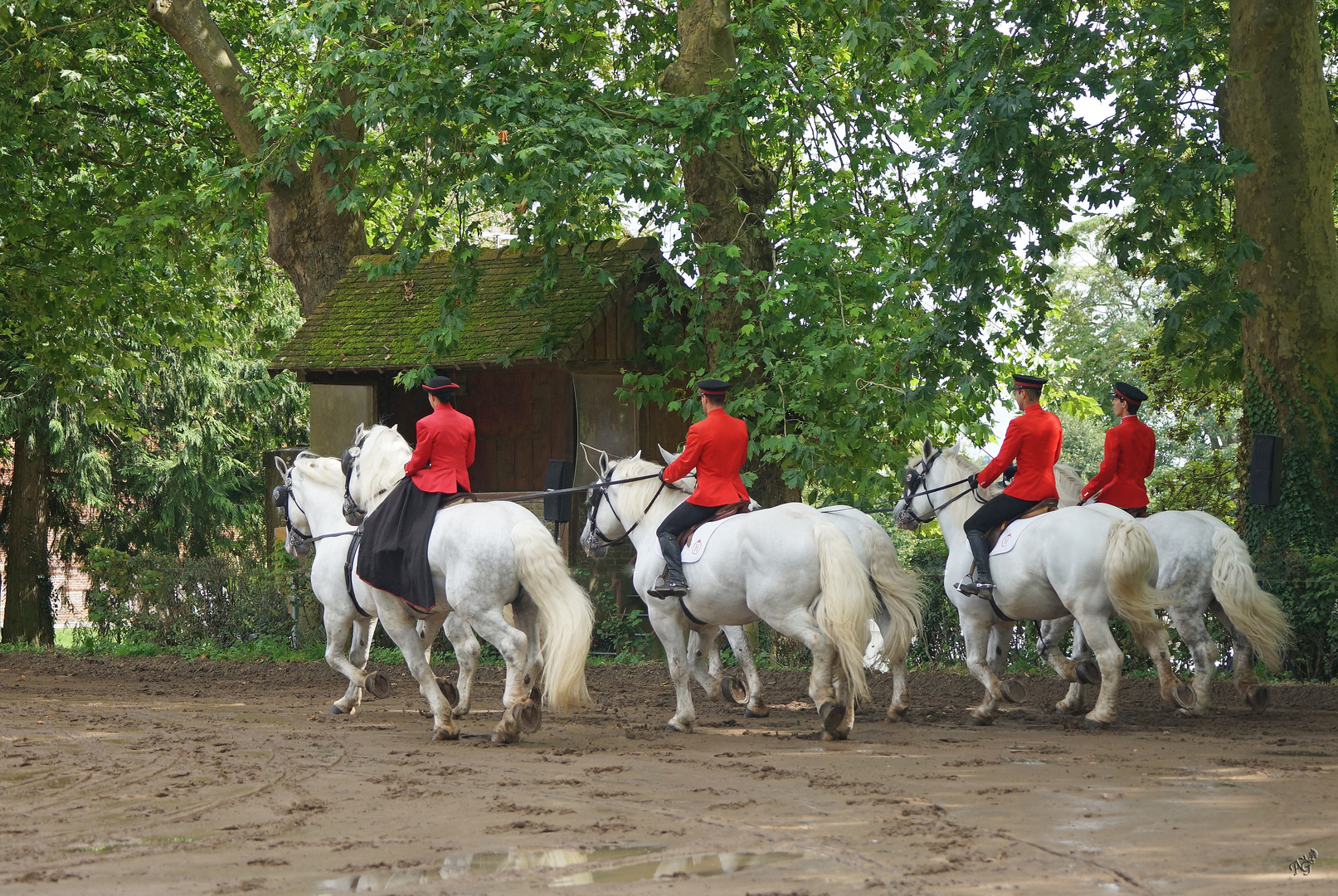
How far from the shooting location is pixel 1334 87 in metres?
16.1

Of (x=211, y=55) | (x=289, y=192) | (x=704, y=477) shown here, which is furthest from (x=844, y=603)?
(x=211, y=55)

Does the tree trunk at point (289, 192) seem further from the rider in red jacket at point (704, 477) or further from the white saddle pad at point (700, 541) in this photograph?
the white saddle pad at point (700, 541)

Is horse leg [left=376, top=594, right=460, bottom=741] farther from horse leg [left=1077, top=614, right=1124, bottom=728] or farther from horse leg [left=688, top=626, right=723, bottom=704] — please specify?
horse leg [left=1077, top=614, right=1124, bottom=728]

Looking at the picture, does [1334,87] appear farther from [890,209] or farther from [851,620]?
[851,620]

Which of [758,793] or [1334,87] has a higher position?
[1334,87]

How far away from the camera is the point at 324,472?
12336mm

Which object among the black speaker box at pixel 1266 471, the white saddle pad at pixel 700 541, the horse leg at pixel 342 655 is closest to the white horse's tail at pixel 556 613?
the white saddle pad at pixel 700 541

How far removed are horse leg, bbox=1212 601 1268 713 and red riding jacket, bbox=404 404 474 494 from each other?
6.71 metres

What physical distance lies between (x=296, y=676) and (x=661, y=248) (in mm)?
7299

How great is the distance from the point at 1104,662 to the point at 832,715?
7.72 feet

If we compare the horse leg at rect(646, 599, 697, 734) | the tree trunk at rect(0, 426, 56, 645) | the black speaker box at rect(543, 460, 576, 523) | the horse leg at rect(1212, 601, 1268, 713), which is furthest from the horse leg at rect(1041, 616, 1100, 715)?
the tree trunk at rect(0, 426, 56, 645)

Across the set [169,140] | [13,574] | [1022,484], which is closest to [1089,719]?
[1022,484]

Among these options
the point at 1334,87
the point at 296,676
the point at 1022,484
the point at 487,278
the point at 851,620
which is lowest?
the point at 296,676

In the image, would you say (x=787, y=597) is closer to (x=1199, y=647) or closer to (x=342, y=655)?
(x=1199, y=647)
